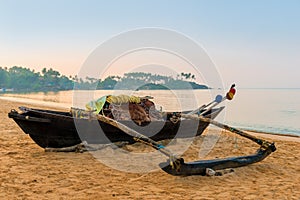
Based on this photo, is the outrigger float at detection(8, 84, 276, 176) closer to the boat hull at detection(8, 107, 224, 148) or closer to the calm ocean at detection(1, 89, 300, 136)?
the boat hull at detection(8, 107, 224, 148)

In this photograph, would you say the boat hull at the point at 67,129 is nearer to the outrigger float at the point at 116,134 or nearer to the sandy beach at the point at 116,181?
the outrigger float at the point at 116,134

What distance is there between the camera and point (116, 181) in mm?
5023

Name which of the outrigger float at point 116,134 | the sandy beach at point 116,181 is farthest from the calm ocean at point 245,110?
the sandy beach at point 116,181

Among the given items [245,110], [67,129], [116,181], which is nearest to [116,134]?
[67,129]

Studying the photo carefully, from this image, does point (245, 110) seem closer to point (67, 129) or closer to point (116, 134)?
point (116, 134)

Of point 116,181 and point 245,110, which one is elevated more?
point 245,110

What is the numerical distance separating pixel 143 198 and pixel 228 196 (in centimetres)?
133

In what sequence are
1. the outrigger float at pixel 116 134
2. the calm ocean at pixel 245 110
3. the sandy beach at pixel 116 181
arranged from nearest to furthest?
the sandy beach at pixel 116 181 → the outrigger float at pixel 116 134 → the calm ocean at pixel 245 110

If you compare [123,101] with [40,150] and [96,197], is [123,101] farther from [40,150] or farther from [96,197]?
[96,197]

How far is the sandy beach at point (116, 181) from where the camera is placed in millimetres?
4387

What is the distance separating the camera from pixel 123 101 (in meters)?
7.70

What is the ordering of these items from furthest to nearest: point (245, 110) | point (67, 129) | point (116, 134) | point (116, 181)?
point (245, 110) < point (116, 134) < point (67, 129) < point (116, 181)

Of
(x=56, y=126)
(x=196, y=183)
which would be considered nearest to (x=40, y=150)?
(x=56, y=126)

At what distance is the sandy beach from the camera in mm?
4387
